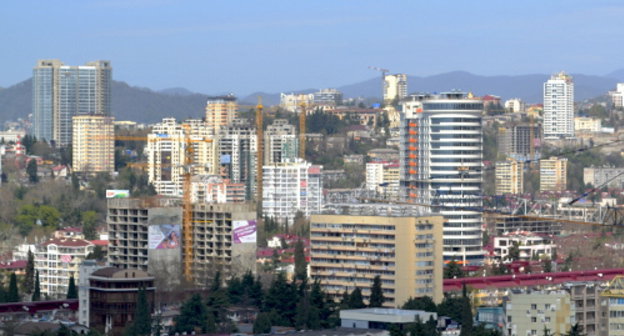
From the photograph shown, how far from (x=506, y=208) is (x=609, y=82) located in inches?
3566

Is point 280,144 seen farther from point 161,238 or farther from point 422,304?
point 422,304

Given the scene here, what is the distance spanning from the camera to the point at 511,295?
26.2 meters

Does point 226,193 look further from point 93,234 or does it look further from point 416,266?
point 416,266

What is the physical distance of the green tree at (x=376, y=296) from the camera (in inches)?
1244

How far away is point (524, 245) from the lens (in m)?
48.5

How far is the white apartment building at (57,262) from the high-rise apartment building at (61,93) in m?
46.2

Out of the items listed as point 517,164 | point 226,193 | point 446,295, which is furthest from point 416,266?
point 517,164

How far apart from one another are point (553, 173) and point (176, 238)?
1386 inches

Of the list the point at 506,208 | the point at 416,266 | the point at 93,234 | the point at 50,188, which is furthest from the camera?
the point at 50,188

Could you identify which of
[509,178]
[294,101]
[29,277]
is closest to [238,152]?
[509,178]

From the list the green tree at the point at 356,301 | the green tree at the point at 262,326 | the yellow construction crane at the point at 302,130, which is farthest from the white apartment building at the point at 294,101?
the green tree at the point at 262,326

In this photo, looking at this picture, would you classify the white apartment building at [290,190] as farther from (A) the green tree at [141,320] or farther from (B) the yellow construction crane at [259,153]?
(A) the green tree at [141,320]

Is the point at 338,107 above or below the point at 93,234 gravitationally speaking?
above

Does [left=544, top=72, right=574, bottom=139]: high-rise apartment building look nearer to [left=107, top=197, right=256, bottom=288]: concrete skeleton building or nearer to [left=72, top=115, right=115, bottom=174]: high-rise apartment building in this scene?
[left=72, top=115, right=115, bottom=174]: high-rise apartment building
